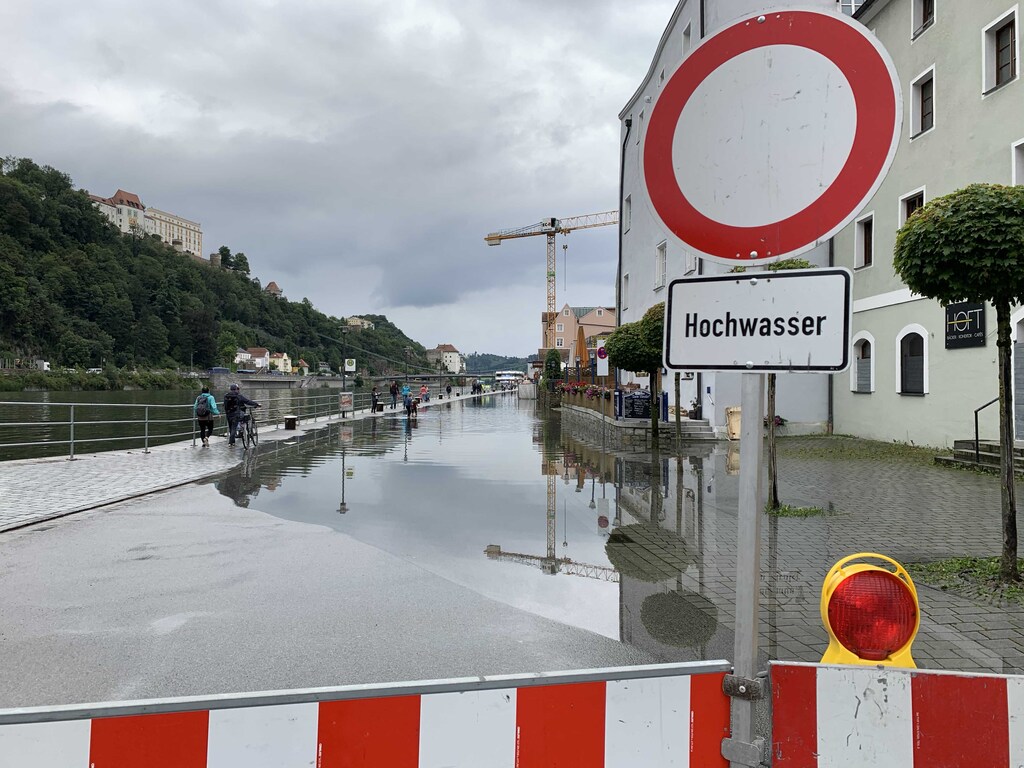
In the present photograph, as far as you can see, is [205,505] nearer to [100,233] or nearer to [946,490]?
[946,490]

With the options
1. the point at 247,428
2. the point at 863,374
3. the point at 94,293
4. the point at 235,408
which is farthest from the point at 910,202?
the point at 94,293

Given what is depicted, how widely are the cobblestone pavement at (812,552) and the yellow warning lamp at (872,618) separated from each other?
7.45 ft

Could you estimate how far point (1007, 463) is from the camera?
17.3 feet

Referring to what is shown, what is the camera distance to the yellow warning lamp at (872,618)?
1.91 meters

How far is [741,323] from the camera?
1.92 meters

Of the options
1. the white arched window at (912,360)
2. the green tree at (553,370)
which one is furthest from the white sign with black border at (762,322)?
the green tree at (553,370)

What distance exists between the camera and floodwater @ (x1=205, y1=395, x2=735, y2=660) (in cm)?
503

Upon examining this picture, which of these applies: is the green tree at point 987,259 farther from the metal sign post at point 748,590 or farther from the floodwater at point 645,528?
the metal sign post at point 748,590

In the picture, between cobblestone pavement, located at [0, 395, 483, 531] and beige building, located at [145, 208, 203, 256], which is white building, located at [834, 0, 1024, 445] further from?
beige building, located at [145, 208, 203, 256]

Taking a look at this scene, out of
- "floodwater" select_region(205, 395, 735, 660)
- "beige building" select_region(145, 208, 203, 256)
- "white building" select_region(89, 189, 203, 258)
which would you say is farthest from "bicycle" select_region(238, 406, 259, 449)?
"beige building" select_region(145, 208, 203, 256)

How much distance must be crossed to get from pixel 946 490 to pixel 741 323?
10.5 metres

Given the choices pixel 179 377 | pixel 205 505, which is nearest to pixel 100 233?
pixel 179 377

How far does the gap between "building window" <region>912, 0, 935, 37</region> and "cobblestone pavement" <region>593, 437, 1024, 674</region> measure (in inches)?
430

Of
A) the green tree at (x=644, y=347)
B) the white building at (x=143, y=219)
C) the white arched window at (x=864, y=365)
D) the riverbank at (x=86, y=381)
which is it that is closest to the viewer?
the green tree at (x=644, y=347)
